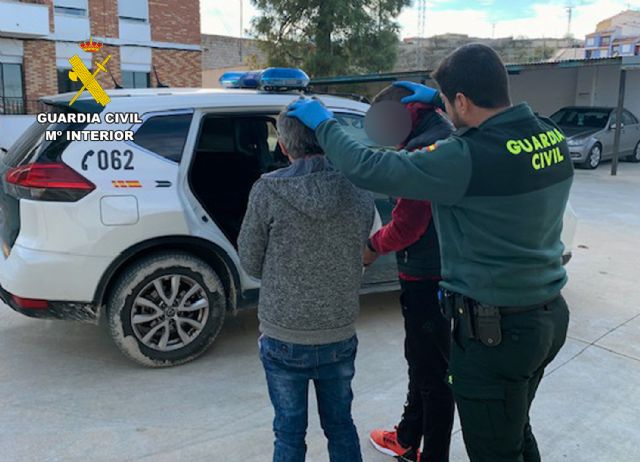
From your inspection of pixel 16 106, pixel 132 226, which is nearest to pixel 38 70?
pixel 16 106

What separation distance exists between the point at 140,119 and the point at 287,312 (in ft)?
6.73

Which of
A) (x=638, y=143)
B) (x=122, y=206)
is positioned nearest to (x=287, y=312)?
(x=122, y=206)

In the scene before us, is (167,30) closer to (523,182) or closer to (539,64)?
(539,64)

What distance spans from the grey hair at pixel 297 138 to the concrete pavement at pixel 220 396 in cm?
156

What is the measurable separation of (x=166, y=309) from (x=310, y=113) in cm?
213

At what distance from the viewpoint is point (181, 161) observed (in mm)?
3734

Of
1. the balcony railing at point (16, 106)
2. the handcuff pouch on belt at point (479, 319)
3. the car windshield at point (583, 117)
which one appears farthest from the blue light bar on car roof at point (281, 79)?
the balcony railing at point (16, 106)

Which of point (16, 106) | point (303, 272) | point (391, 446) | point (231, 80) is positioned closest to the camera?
point (303, 272)

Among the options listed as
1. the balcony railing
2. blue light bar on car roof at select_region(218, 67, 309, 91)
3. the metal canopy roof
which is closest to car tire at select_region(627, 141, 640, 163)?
the metal canopy roof

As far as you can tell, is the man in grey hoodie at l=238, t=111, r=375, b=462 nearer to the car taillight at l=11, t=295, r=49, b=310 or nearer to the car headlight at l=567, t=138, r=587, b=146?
the car taillight at l=11, t=295, r=49, b=310

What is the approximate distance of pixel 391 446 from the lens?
2.92m

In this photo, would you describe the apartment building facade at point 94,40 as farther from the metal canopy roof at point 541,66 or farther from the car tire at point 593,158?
the car tire at point 593,158

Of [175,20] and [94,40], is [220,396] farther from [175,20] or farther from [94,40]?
[175,20]

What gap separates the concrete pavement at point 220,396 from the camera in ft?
9.71
